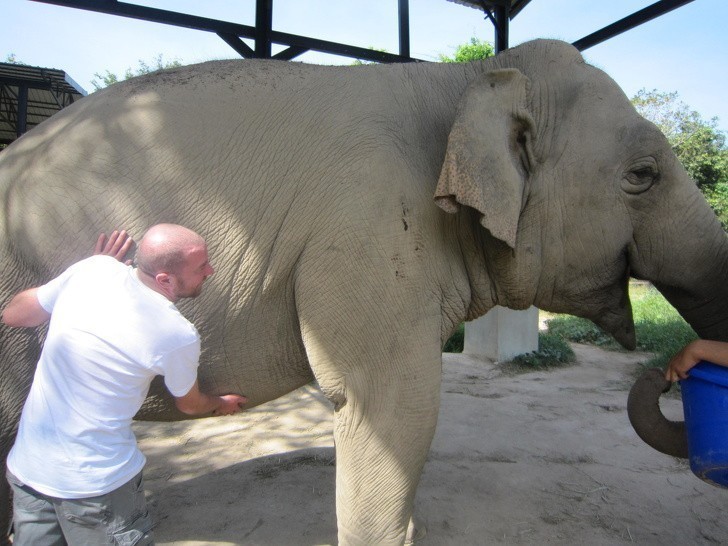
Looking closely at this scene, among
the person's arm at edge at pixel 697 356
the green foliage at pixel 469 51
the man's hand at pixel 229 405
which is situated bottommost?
the man's hand at pixel 229 405

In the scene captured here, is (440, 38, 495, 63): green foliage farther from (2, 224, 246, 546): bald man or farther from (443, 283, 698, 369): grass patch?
(2, 224, 246, 546): bald man

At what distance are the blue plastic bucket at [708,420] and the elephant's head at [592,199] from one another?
0.27 meters

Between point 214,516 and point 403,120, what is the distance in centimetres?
245

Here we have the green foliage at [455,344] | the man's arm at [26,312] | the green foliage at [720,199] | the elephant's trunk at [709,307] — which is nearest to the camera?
the man's arm at [26,312]

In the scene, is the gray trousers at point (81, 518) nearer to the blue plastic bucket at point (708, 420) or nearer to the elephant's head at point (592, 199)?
the elephant's head at point (592, 199)

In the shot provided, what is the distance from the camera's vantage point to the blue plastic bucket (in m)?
2.16

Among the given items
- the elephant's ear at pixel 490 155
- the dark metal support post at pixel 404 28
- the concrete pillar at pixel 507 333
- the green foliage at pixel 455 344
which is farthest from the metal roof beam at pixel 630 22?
the green foliage at pixel 455 344

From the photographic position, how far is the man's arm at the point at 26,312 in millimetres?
1738

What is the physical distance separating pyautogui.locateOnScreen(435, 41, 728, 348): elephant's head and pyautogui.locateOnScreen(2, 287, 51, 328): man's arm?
1.65m

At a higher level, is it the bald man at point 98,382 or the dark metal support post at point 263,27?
the dark metal support post at point 263,27

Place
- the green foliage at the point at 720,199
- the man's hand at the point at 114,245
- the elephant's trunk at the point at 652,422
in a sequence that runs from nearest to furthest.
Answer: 1. the man's hand at the point at 114,245
2. the elephant's trunk at the point at 652,422
3. the green foliage at the point at 720,199

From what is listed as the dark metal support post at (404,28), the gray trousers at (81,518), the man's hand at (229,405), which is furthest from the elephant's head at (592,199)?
the dark metal support post at (404,28)

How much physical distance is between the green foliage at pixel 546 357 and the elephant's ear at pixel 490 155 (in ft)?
18.1

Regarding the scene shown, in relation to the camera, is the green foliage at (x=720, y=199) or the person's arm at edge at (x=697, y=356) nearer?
the person's arm at edge at (x=697, y=356)
